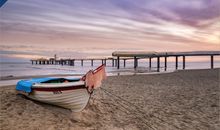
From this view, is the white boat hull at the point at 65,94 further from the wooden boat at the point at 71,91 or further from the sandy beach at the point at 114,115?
the sandy beach at the point at 114,115

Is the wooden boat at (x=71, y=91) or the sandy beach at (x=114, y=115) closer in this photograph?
the sandy beach at (x=114, y=115)

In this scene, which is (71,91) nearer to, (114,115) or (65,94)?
(65,94)

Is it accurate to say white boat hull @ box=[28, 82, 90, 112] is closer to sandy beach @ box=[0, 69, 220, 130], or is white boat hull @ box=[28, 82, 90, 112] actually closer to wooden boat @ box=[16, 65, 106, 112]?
wooden boat @ box=[16, 65, 106, 112]

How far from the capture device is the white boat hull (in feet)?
25.0

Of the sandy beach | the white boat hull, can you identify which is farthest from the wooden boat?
the sandy beach

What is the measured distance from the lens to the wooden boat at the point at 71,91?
7.59m

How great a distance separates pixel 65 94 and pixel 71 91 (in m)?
0.22

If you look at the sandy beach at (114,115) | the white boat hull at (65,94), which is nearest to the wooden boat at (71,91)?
the white boat hull at (65,94)

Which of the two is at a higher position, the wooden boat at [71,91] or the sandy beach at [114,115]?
the wooden boat at [71,91]

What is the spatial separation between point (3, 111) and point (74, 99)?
225 centimetres

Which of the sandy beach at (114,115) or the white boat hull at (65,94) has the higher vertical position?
the white boat hull at (65,94)

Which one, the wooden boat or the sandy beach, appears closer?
the sandy beach

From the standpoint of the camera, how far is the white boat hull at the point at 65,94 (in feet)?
25.0

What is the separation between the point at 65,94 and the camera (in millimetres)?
7711
